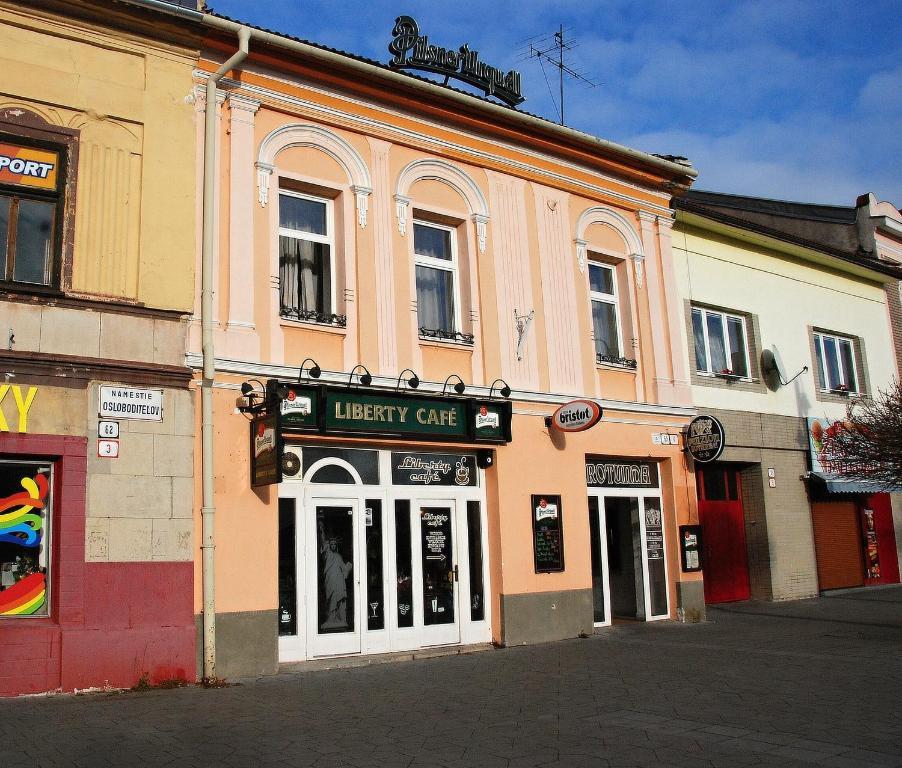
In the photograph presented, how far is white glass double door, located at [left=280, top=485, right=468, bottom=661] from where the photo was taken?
11.6m

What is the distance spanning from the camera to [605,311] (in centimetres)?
1616

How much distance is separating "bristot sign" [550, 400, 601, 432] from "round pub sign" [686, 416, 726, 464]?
9.44ft

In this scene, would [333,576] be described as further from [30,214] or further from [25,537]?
[30,214]

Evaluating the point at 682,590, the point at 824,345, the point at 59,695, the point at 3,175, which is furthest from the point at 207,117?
the point at 824,345

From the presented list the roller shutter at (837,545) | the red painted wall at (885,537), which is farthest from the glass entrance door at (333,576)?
the red painted wall at (885,537)

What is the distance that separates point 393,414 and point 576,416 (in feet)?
9.79

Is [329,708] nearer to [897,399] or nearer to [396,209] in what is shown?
[396,209]

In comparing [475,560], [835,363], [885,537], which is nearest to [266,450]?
[475,560]

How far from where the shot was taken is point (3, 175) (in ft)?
33.3

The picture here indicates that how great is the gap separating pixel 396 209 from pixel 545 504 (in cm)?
503

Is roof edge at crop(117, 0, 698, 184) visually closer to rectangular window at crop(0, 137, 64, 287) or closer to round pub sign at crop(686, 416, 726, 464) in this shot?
rectangular window at crop(0, 137, 64, 287)

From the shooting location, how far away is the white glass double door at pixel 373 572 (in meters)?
11.6

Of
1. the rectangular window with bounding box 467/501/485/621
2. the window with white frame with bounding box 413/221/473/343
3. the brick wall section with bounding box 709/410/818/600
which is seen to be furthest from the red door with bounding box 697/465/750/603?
the window with white frame with bounding box 413/221/473/343

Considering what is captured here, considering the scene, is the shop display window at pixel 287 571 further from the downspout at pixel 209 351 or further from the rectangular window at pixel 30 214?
the rectangular window at pixel 30 214
